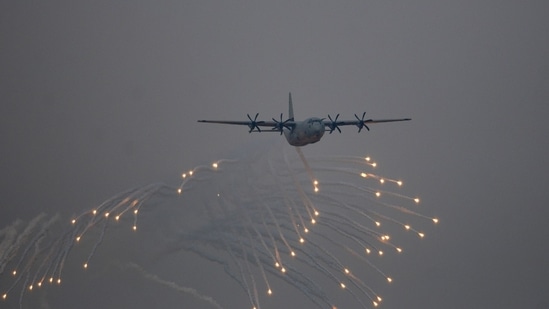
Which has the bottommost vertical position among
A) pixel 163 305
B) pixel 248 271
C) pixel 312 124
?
pixel 163 305

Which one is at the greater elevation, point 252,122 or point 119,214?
point 252,122

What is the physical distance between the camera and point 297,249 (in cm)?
6888

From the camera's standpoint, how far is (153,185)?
70.0 meters

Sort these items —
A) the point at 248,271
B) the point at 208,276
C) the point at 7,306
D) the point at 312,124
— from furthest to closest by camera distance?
the point at 208,276, the point at 7,306, the point at 248,271, the point at 312,124

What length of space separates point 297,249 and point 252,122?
14306mm

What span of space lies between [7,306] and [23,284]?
525 inches

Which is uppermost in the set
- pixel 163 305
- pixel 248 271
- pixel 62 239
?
pixel 62 239

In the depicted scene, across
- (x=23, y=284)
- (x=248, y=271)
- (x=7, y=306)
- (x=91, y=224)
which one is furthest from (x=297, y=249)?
(x=7, y=306)

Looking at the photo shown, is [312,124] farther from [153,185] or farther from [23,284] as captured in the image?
[23,284]

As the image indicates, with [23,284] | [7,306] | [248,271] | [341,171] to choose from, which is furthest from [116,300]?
[341,171]

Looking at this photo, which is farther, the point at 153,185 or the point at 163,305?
the point at 163,305

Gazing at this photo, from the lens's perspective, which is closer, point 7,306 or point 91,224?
point 91,224

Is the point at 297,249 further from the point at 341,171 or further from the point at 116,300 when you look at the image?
the point at 116,300

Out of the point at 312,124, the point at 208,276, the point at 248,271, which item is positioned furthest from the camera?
the point at 208,276
